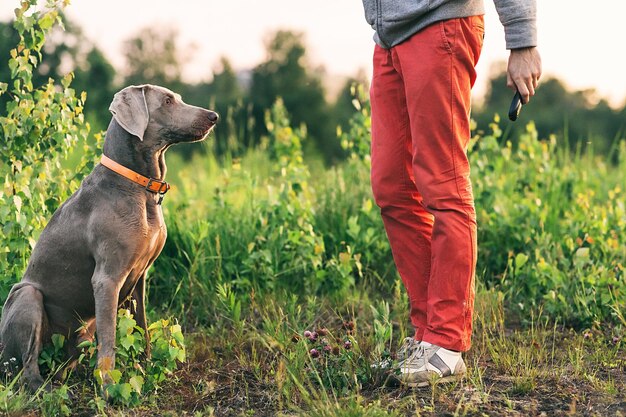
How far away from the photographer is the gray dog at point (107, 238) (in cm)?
323

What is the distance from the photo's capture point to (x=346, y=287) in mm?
4430

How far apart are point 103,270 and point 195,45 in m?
14.8

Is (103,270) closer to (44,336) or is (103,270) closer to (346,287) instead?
(44,336)

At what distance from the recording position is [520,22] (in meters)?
2.98

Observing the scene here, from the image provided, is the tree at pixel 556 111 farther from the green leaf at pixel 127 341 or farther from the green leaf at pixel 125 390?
the green leaf at pixel 125 390

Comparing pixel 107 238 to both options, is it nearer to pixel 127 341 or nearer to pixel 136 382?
pixel 127 341

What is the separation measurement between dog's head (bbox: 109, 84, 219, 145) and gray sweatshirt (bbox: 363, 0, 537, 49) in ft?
2.89

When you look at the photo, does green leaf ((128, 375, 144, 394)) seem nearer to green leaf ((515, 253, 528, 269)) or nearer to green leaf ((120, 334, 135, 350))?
green leaf ((120, 334, 135, 350))

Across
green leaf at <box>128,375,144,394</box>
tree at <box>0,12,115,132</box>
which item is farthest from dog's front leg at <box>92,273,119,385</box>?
tree at <box>0,12,115,132</box>

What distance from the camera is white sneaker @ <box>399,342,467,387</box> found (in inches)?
123

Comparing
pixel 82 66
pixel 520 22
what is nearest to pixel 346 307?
pixel 520 22

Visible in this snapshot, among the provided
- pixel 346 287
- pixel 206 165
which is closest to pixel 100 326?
pixel 346 287

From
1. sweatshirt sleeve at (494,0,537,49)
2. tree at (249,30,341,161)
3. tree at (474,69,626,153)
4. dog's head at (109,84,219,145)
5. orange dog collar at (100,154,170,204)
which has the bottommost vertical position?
tree at (474,69,626,153)

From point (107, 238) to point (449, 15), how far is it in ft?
5.49
